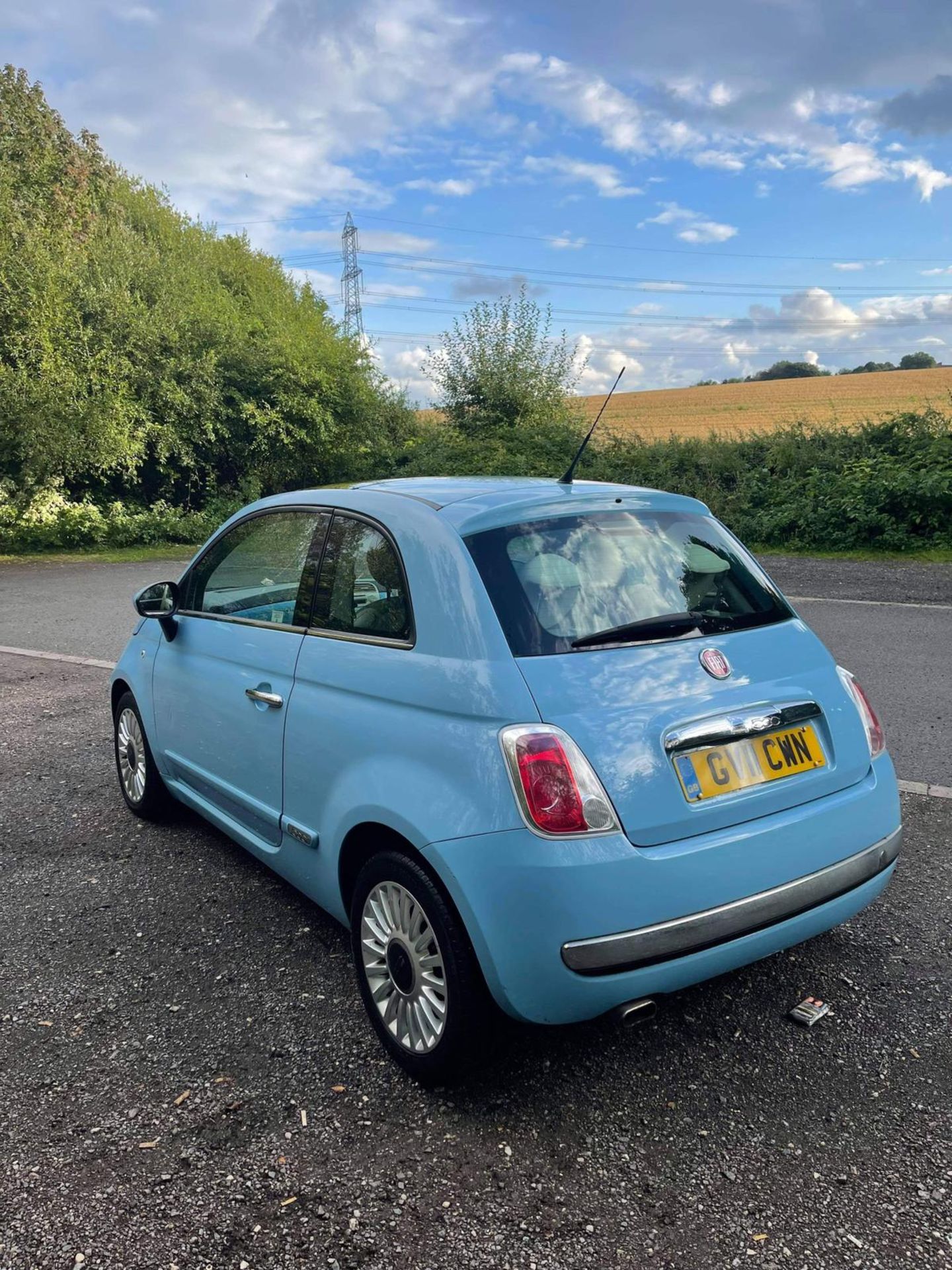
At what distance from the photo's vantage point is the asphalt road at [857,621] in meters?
5.98

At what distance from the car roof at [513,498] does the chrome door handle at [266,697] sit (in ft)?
2.69

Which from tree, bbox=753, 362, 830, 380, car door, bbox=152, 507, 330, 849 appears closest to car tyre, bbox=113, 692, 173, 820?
car door, bbox=152, 507, 330, 849

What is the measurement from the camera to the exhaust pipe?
94.3 inches

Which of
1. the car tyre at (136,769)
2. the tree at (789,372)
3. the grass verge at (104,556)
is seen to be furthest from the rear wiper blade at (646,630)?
the tree at (789,372)

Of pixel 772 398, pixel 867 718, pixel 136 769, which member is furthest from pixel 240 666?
pixel 772 398

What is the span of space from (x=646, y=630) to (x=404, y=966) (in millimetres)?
1215

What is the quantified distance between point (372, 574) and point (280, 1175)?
172 cm

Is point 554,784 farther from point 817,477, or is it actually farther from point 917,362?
point 917,362

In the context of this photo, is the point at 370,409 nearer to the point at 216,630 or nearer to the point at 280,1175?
the point at 216,630

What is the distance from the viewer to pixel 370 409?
29750 mm

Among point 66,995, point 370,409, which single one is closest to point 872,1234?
point 66,995

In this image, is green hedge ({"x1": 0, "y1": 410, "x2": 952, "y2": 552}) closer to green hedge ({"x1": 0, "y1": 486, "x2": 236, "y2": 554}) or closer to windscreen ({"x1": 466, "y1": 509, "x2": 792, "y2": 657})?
green hedge ({"x1": 0, "y1": 486, "x2": 236, "y2": 554})

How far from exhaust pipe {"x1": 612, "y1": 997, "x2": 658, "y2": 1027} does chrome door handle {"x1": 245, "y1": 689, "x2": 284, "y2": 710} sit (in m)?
1.54

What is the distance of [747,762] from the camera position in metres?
2.60
